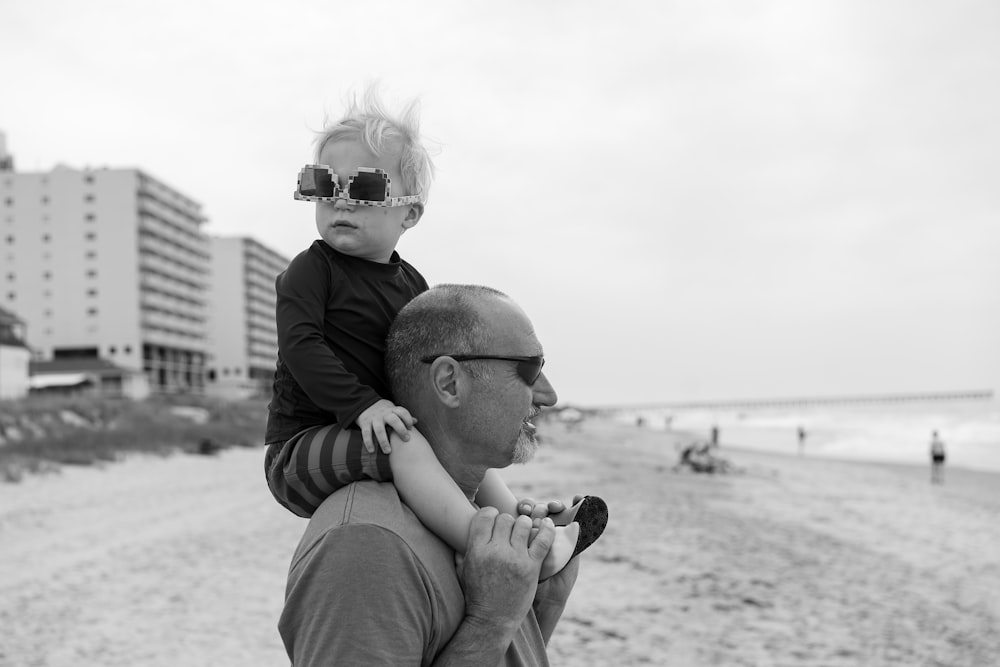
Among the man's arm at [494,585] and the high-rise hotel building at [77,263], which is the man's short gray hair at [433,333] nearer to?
the man's arm at [494,585]

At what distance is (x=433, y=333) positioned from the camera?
2.05 m

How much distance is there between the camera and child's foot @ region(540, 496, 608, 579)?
6.86 feet

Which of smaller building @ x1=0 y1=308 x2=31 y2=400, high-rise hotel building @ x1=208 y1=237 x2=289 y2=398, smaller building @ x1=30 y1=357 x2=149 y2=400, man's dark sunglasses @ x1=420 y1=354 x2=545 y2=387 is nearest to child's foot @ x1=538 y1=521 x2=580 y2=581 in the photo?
man's dark sunglasses @ x1=420 y1=354 x2=545 y2=387

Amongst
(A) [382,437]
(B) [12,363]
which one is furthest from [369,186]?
(B) [12,363]

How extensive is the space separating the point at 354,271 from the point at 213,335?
401 ft

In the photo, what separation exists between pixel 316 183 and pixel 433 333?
0.52 metres

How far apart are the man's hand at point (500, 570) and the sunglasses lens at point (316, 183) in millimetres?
897

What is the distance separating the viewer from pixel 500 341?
2064 mm

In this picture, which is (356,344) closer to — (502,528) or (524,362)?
(524,362)

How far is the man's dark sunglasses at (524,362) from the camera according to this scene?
2.04 meters

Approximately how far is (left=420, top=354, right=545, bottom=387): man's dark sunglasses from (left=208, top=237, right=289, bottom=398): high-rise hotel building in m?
116

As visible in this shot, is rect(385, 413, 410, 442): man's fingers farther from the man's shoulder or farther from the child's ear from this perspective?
the child's ear

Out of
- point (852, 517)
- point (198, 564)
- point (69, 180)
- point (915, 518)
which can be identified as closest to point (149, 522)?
point (198, 564)

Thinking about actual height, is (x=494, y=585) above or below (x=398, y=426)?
below
